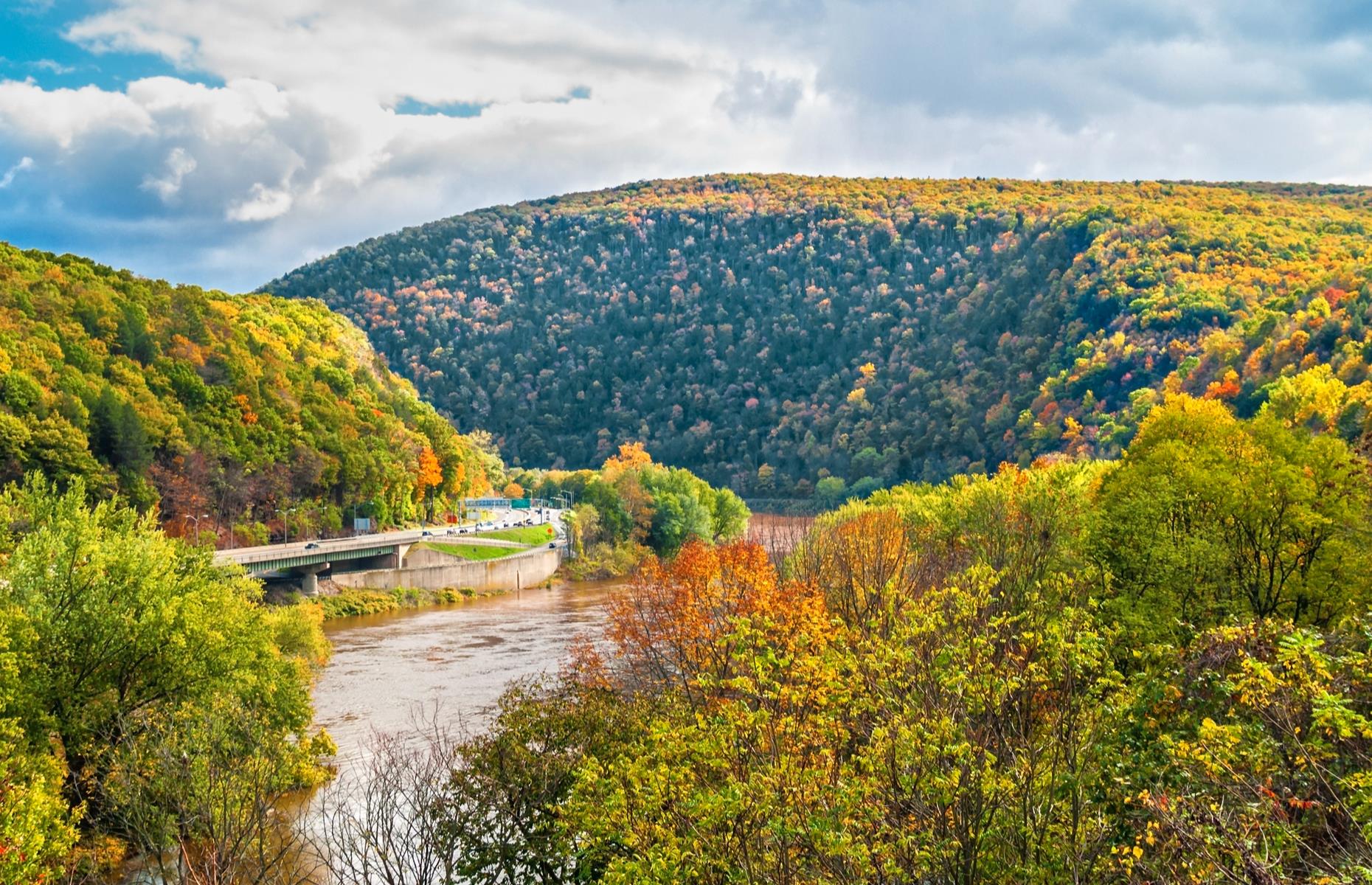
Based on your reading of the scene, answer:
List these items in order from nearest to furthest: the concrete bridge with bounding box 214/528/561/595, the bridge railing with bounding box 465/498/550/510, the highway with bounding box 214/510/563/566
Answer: the highway with bounding box 214/510/563/566 → the concrete bridge with bounding box 214/528/561/595 → the bridge railing with bounding box 465/498/550/510

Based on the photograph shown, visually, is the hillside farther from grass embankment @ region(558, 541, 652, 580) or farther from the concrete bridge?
grass embankment @ region(558, 541, 652, 580)

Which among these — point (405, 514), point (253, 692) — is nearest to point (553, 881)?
point (253, 692)

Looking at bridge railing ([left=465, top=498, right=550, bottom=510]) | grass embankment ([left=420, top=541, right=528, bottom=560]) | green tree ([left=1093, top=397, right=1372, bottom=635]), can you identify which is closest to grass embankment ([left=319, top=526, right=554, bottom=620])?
grass embankment ([left=420, top=541, right=528, bottom=560])

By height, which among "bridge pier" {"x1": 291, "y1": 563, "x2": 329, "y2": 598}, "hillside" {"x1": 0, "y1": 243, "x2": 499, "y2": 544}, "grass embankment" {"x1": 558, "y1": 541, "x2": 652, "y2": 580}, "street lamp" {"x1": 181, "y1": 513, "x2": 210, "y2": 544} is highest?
"hillside" {"x1": 0, "y1": 243, "x2": 499, "y2": 544}

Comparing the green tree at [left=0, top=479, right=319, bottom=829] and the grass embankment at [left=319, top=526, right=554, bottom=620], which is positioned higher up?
the green tree at [left=0, top=479, right=319, bottom=829]

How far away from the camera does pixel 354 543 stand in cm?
9969

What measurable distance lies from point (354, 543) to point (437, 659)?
36.9 m

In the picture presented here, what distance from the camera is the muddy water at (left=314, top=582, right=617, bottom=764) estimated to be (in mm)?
49781

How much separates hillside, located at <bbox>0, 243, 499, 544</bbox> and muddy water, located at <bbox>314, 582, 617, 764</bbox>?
22420mm

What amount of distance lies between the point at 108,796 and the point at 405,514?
99.5m

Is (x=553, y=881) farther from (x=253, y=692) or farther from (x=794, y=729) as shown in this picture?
(x=253, y=692)

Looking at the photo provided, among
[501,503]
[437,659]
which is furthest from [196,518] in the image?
[501,503]

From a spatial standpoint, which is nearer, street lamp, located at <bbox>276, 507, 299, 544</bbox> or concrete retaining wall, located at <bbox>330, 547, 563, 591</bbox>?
concrete retaining wall, located at <bbox>330, 547, 563, 591</bbox>

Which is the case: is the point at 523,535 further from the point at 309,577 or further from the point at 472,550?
the point at 309,577
